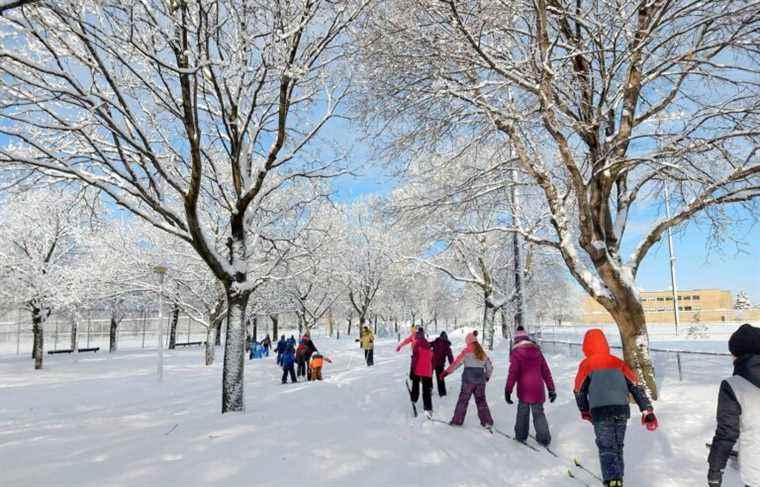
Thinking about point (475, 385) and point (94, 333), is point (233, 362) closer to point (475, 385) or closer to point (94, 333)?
point (475, 385)

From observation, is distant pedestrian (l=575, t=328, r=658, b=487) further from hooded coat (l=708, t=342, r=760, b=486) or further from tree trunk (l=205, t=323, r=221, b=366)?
tree trunk (l=205, t=323, r=221, b=366)

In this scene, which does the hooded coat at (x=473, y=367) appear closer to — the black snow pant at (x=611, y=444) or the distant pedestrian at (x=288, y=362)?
the black snow pant at (x=611, y=444)

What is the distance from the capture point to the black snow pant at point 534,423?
21.1 feet

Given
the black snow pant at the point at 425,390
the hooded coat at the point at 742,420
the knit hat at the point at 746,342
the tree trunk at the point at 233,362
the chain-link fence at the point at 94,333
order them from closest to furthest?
the hooded coat at the point at 742,420
the knit hat at the point at 746,342
the tree trunk at the point at 233,362
the black snow pant at the point at 425,390
the chain-link fence at the point at 94,333

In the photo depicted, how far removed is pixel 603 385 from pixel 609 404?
20cm

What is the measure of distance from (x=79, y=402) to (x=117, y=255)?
45.3 ft

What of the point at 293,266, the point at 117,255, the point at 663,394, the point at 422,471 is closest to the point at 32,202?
the point at 117,255

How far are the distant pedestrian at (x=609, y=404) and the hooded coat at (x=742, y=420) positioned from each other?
4.16 ft

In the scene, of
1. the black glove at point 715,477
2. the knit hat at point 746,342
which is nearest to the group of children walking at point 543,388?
the black glove at point 715,477

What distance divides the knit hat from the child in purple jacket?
301 cm

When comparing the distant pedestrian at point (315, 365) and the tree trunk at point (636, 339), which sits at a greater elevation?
the tree trunk at point (636, 339)

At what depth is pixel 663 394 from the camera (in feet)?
25.5

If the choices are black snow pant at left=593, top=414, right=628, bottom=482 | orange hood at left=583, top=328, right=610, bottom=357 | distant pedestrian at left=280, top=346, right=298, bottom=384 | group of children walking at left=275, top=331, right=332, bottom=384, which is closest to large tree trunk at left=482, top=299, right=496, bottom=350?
group of children walking at left=275, top=331, right=332, bottom=384

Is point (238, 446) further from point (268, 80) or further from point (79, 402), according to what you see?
point (79, 402)
